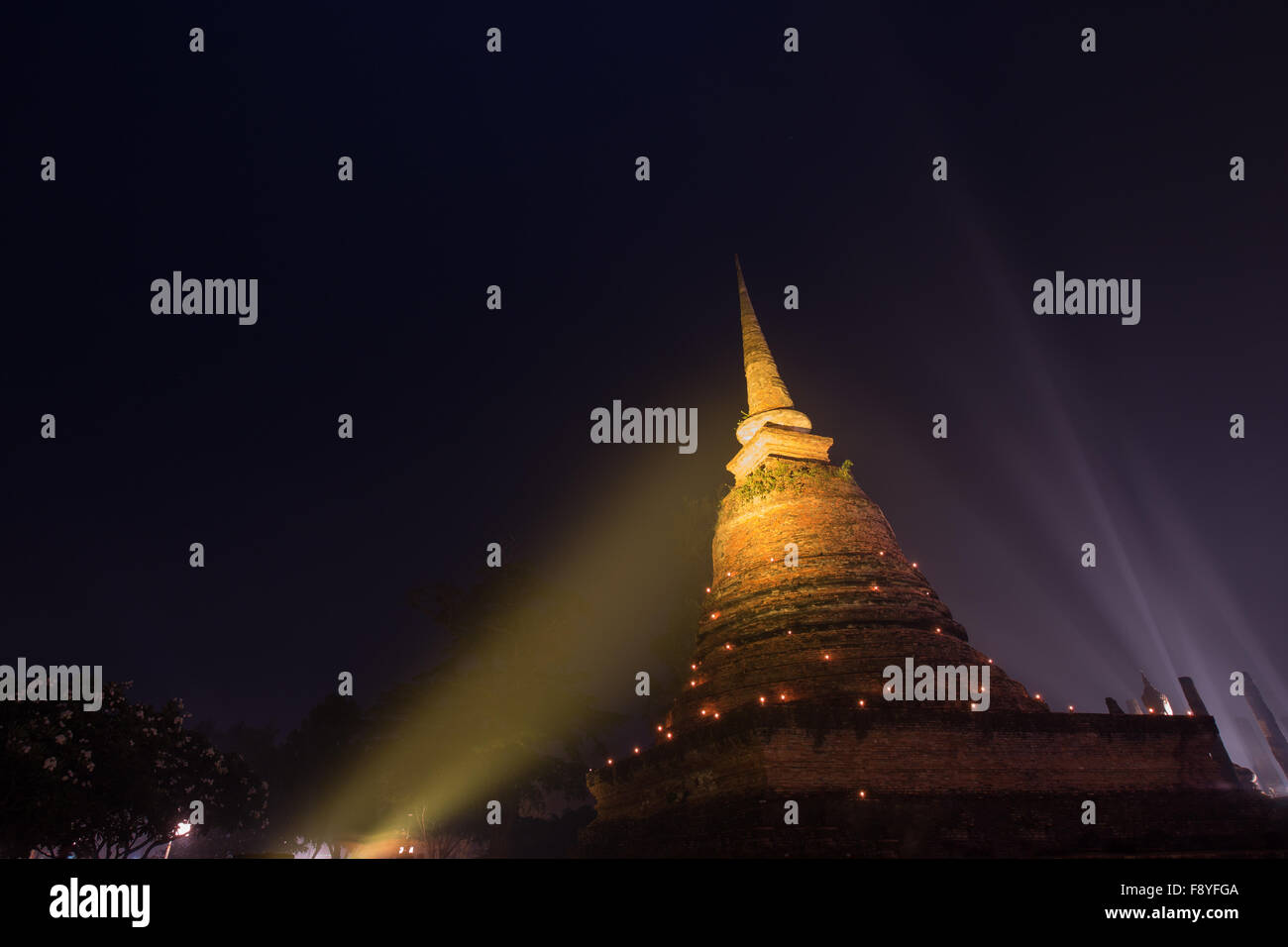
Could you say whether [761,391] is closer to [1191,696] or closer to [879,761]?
[879,761]

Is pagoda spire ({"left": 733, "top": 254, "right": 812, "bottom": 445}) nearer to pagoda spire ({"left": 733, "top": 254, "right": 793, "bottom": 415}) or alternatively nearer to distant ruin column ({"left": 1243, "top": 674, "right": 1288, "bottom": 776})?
pagoda spire ({"left": 733, "top": 254, "right": 793, "bottom": 415})

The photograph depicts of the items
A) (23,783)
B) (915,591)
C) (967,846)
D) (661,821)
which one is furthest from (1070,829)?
(23,783)

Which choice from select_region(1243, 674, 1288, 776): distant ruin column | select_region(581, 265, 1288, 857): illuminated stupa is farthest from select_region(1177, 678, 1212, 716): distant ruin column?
select_region(1243, 674, 1288, 776): distant ruin column

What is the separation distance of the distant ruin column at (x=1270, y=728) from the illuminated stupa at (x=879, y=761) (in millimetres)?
74374

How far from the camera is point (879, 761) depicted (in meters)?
11.5

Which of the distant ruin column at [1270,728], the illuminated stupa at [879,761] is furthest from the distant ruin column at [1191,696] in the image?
the distant ruin column at [1270,728]

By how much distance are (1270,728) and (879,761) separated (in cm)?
8651

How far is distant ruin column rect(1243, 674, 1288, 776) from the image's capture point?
62938 millimetres

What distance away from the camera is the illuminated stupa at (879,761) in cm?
1098
